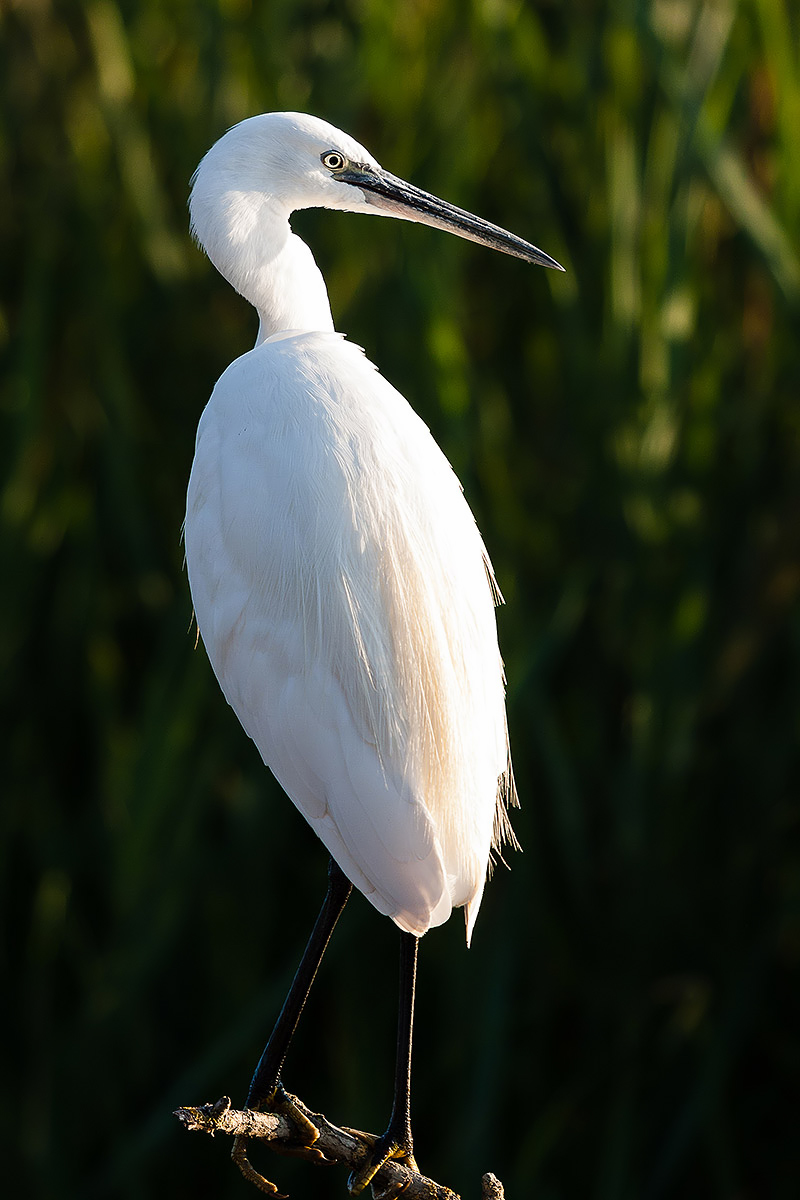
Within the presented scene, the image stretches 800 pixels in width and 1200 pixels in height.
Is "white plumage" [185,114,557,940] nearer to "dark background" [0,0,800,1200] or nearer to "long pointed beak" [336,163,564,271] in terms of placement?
"long pointed beak" [336,163,564,271]

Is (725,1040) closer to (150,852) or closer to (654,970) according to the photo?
(654,970)

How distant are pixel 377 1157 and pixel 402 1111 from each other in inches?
1.8

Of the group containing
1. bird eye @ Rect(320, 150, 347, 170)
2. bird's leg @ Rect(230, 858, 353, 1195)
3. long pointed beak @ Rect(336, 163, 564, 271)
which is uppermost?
bird eye @ Rect(320, 150, 347, 170)

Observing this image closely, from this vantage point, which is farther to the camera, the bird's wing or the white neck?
the white neck

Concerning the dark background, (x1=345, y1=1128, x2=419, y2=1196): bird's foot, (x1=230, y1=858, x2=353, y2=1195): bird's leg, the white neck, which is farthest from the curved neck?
(x1=345, y1=1128, x2=419, y2=1196): bird's foot

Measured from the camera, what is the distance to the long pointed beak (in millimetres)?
1284

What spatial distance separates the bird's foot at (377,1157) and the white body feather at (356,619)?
0.76 ft

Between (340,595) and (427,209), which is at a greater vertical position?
(427,209)

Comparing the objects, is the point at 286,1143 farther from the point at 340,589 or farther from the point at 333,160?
the point at 333,160

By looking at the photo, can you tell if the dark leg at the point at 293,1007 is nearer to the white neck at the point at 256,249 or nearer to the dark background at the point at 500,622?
the white neck at the point at 256,249

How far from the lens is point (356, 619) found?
1151 millimetres

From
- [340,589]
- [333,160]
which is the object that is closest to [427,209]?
[333,160]

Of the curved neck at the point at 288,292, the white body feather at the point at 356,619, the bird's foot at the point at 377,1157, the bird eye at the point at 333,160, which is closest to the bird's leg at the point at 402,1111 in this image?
the bird's foot at the point at 377,1157

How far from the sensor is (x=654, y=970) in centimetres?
217
